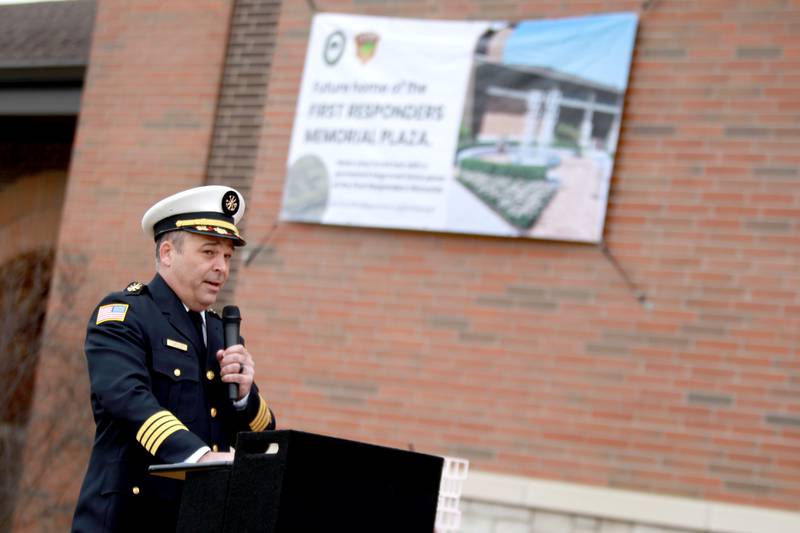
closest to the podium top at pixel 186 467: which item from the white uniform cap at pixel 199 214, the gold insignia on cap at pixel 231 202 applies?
the white uniform cap at pixel 199 214

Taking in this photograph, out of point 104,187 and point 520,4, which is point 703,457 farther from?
point 104,187

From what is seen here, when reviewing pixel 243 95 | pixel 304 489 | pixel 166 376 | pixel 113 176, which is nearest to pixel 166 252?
pixel 166 376

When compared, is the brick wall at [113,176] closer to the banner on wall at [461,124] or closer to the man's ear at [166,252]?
the banner on wall at [461,124]

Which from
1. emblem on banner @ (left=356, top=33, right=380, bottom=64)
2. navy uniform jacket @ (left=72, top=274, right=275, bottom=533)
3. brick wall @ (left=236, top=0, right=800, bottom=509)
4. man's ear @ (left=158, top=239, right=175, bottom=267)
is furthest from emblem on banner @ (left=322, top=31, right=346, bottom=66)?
navy uniform jacket @ (left=72, top=274, right=275, bottom=533)

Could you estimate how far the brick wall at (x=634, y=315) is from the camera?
23.0 feet

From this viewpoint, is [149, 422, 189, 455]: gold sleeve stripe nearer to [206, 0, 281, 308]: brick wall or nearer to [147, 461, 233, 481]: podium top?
[147, 461, 233, 481]: podium top

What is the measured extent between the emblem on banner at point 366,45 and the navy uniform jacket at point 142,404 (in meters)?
4.91

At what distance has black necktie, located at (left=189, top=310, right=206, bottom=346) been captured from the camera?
3.82m

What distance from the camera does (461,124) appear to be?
7980 millimetres

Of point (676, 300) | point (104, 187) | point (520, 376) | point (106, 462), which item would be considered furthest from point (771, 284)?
point (104, 187)

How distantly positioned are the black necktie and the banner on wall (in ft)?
13.4

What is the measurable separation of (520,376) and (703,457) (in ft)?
4.17

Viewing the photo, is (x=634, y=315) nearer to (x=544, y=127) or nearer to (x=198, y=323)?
(x=544, y=127)

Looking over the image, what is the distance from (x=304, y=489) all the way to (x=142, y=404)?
0.64 metres
